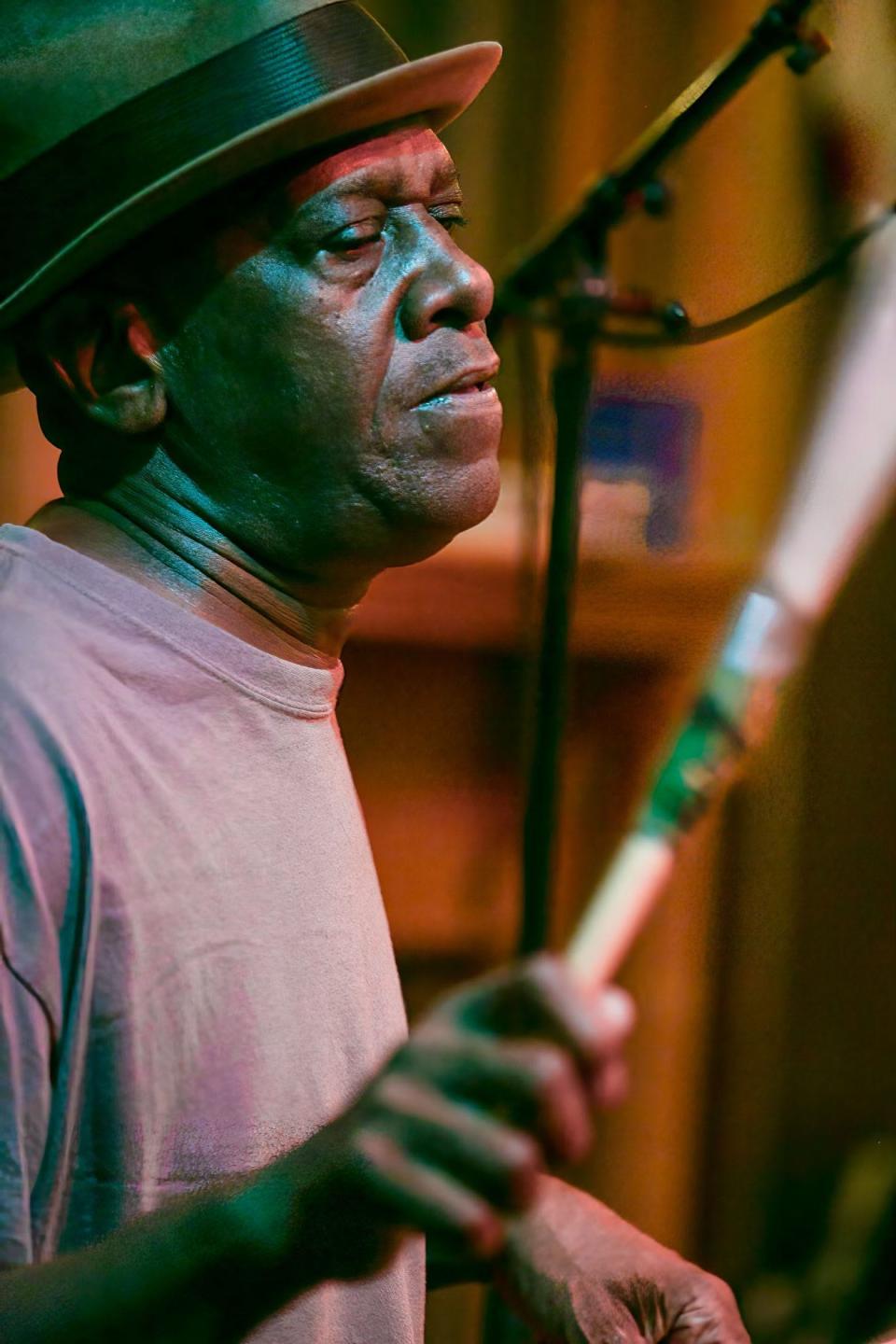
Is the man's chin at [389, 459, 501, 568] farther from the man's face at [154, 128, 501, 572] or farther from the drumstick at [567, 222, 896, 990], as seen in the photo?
the drumstick at [567, 222, 896, 990]

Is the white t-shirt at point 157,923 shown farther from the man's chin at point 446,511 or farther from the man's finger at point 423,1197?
the man's finger at point 423,1197

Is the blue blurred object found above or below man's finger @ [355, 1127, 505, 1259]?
below

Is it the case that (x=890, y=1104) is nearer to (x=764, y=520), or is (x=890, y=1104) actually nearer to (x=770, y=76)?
(x=764, y=520)

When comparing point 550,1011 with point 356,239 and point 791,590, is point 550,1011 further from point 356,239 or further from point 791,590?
point 356,239

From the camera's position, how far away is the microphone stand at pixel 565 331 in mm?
1398

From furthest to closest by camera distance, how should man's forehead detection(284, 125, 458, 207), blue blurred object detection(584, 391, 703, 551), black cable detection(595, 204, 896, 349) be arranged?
blue blurred object detection(584, 391, 703, 551), black cable detection(595, 204, 896, 349), man's forehead detection(284, 125, 458, 207)

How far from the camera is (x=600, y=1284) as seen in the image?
3.67ft

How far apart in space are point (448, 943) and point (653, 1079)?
17.2 inches

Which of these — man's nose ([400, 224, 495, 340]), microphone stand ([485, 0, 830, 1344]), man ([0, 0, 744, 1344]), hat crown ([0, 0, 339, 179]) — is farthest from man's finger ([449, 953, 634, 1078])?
microphone stand ([485, 0, 830, 1344])

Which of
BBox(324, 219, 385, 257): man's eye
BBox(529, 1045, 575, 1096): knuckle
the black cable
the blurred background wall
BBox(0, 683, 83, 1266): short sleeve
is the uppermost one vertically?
BBox(324, 219, 385, 257): man's eye

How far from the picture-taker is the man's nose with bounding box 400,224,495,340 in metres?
1.04

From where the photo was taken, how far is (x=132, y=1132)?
3.13 feet

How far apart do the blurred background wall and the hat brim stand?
3.75 ft

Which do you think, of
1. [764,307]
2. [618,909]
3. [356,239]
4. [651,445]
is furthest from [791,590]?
[651,445]
